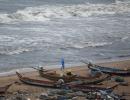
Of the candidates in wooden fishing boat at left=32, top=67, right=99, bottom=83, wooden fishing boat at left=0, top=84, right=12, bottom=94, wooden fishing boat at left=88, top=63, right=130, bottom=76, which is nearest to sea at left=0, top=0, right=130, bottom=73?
wooden fishing boat at left=32, top=67, right=99, bottom=83

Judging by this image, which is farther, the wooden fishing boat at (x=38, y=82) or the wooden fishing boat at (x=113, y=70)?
the wooden fishing boat at (x=113, y=70)

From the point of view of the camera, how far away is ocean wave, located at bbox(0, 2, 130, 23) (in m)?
60.2

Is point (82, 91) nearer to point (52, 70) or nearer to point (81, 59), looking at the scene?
point (52, 70)

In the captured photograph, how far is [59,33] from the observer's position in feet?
162

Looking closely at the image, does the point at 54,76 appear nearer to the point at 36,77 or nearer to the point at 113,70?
the point at 36,77

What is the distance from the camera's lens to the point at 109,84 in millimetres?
32969

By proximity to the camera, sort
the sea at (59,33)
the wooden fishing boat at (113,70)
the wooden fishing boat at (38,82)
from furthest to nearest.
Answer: the sea at (59,33) < the wooden fishing boat at (113,70) < the wooden fishing boat at (38,82)

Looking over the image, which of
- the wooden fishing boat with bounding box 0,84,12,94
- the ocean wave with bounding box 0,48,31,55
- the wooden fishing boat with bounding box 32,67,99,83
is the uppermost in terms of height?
the ocean wave with bounding box 0,48,31,55

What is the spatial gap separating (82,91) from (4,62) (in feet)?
31.3

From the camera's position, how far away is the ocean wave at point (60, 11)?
60.2m

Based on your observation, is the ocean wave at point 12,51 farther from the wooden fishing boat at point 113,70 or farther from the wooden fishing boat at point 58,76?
the wooden fishing boat at point 113,70

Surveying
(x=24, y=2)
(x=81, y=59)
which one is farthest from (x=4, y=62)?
(x=24, y=2)

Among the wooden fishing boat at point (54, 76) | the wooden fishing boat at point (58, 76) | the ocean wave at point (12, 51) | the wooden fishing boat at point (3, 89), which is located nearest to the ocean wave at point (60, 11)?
the ocean wave at point (12, 51)

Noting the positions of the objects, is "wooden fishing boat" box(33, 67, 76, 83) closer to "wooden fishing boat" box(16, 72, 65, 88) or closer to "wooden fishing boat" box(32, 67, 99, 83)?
"wooden fishing boat" box(32, 67, 99, 83)
